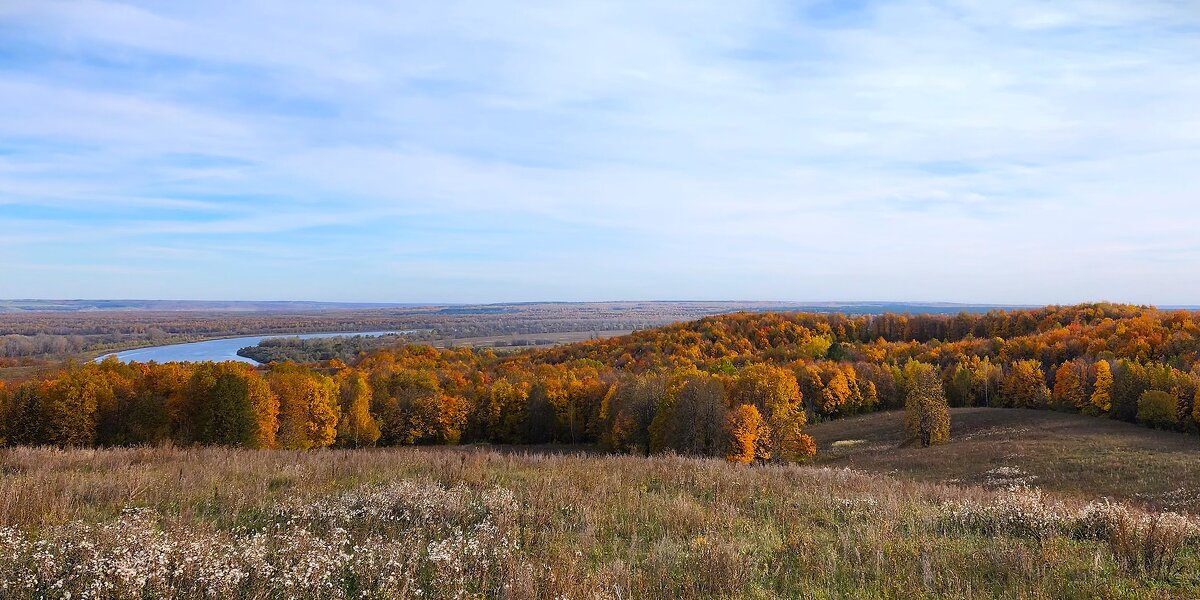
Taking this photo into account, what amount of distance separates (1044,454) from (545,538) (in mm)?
47567

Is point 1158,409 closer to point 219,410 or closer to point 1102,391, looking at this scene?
point 1102,391

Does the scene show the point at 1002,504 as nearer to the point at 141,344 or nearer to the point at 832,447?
the point at 832,447

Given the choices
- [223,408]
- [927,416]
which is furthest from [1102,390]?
[223,408]

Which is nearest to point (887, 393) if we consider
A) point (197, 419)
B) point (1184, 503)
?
point (1184, 503)

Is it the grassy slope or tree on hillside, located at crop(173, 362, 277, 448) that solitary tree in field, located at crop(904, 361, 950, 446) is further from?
tree on hillside, located at crop(173, 362, 277, 448)

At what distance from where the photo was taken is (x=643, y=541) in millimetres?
7430

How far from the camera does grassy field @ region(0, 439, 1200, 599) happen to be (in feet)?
18.1

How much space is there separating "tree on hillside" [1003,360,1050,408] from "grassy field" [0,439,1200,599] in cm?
7711

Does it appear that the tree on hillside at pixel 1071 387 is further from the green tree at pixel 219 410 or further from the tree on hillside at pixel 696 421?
the green tree at pixel 219 410

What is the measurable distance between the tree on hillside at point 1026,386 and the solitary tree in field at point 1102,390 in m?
7.19

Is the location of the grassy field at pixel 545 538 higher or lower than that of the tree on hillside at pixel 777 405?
higher

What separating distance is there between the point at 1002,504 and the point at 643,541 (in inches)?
207

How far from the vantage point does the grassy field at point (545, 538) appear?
217 inches

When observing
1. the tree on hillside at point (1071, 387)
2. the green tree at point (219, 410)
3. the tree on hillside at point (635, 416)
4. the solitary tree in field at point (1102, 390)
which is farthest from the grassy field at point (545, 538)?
the tree on hillside at point (1071, 387)
